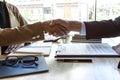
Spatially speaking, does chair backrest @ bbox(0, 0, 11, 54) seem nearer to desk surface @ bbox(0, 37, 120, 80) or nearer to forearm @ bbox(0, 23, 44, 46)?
forearm @ bbox(0, 23, 44, 46)

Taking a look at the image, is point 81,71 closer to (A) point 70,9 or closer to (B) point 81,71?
(B) point 81,71

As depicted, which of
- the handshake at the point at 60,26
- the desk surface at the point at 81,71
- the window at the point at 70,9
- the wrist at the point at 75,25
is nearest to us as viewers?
the desk surface at the point at 81,71

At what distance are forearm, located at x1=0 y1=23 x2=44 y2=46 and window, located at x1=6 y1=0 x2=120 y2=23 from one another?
195 cm

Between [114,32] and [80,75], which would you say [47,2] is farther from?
[80,75]

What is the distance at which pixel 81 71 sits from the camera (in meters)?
0.90

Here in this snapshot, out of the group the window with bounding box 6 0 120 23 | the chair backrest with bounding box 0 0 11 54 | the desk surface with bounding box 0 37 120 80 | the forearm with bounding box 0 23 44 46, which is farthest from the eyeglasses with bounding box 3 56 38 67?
the window with bounding box 6 0 120 23

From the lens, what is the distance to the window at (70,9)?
10.6 feet

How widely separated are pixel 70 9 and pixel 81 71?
8.09 feet

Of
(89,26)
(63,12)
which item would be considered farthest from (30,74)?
(63,12)

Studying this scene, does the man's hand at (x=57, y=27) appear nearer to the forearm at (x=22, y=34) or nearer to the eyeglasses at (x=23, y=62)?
the forearm at (x=22, y=34)

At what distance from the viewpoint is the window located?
322 cm

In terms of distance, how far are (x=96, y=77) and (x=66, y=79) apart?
0.11m

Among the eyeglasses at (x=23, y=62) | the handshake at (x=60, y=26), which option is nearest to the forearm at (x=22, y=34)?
the handshake at (x=60, y=26)

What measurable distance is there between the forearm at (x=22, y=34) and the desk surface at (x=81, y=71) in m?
0.21
